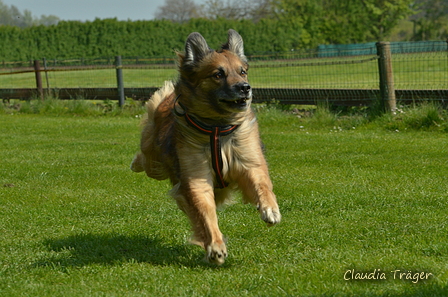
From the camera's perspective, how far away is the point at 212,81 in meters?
4.91

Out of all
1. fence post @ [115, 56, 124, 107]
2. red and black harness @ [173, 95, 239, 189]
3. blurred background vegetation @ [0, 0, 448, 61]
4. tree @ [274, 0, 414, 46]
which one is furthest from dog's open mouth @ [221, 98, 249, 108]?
tree @ [274, 0, 414, 46]

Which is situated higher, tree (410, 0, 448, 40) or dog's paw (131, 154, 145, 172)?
tree (410, 0, 448, 40)

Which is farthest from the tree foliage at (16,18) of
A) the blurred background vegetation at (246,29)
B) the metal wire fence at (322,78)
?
the metal wire fence at (322,78)

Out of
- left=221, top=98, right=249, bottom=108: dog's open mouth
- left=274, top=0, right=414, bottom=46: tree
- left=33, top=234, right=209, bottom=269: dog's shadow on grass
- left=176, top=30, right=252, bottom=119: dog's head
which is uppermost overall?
left=274, top=0, right=414, bottom=46: tree

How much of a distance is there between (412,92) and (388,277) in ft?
27.7

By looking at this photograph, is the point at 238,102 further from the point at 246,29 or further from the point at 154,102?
the point at 246,29

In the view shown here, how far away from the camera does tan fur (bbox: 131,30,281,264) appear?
181 inches

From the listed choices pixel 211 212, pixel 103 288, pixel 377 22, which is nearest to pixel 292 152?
pixel 211 212

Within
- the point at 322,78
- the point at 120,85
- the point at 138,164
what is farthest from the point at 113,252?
the point at 322,78

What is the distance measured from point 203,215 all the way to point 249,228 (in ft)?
3.83

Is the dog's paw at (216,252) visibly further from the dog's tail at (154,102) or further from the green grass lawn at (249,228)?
the dog's tail at (154,102)

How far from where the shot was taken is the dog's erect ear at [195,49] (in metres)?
5.04

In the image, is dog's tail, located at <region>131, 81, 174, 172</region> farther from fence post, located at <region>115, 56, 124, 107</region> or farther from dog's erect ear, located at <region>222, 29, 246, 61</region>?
fence post, located at <region>115, 56, 124, 107</region>

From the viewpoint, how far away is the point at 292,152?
375 inches
